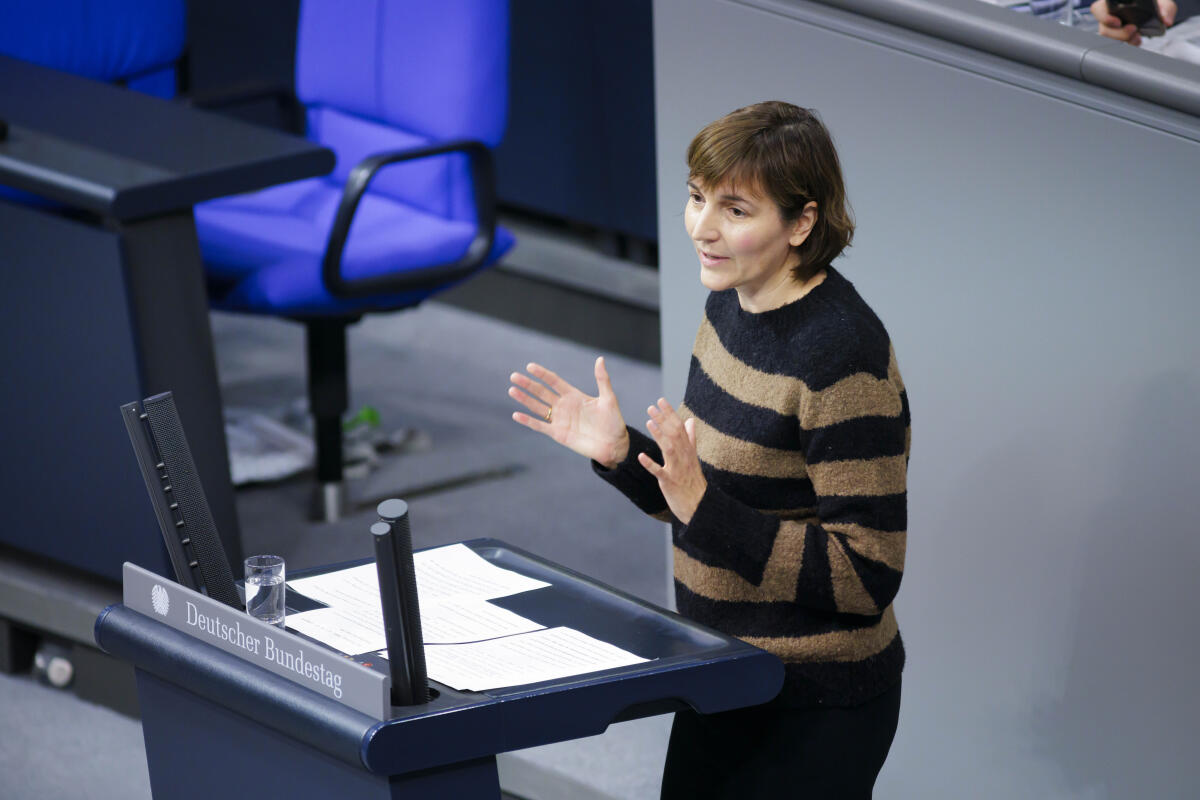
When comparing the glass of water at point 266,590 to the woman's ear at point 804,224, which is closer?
the glass of water at point 266,590

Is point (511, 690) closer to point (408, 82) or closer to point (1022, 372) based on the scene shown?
point (1022, 372)

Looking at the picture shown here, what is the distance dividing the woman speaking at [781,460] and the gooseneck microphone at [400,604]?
0.28m

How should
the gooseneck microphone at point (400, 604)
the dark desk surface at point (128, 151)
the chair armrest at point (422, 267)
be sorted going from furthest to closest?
the chair armrest at point (422, 267)
the dark desk surface at point (128, 151)
the gooseneck microphone at point (400, 604)

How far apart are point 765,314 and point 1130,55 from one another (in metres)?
0.65

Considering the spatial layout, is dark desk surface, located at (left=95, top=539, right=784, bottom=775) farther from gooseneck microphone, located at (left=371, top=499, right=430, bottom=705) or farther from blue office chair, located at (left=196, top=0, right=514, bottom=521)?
blue office chair, located at (left=196, top=0, right=514, bottom=521)

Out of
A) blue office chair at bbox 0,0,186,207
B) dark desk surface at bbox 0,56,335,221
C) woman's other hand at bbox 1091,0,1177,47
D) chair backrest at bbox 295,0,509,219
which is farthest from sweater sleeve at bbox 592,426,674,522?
blue office chair at bbox 0,0,186,207

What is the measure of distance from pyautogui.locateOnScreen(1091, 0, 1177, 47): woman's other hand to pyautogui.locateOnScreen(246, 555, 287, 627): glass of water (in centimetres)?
136

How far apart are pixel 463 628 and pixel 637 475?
28 centimetres

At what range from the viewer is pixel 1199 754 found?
7.29 ft

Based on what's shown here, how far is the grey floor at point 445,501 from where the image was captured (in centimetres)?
294

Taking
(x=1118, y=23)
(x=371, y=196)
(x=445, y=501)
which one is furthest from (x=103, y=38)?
(x=1118, y=23)

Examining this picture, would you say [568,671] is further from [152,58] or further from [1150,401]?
[152,58]

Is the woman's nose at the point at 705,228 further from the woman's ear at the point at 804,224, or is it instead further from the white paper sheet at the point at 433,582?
the white paper sheet at the point at 433,582

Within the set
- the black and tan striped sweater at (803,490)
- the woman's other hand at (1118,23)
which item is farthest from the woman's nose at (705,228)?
the woman's other hand at (1118,23)
